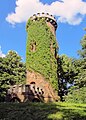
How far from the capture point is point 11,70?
134 feet

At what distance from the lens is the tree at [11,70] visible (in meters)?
38.7

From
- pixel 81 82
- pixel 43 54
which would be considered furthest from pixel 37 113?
pixel 81 82

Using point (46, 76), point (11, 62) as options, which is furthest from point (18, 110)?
point (11, 62)

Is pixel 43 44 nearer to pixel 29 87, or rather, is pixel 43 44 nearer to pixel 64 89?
pixel 29 87

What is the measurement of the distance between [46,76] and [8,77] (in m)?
12.0

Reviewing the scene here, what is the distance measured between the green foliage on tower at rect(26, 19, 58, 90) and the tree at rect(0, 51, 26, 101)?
922cm

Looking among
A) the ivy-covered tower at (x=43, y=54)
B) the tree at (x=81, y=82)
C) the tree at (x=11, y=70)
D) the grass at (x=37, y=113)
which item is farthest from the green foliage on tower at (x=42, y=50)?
the grass at (x=37, y=113)

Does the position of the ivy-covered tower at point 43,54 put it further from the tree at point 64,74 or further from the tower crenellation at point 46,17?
the tree at point 64,74

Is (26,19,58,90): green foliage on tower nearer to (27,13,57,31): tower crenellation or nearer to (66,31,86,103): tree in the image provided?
(27,13,57,31): tower crenellation

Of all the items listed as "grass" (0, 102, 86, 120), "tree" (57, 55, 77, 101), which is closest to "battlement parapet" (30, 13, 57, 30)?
"tree" (57, 55, 77, 101)

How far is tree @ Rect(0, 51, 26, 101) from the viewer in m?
38.7

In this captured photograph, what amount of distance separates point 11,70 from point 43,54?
13.0 metres

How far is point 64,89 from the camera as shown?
40.3m

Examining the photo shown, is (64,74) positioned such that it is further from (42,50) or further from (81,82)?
(42,50)
